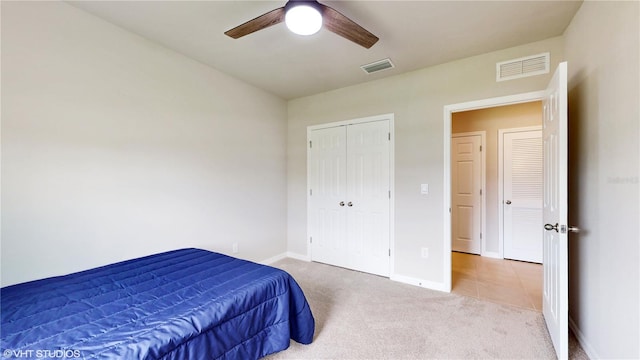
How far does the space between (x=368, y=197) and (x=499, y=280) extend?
70.3 inches

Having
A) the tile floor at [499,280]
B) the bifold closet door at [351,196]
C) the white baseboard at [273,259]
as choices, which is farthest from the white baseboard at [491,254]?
the white baseboard at [273,259]

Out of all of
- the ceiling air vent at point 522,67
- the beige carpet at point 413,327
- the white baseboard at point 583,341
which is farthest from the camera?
the ceiling air vent at point 522,67

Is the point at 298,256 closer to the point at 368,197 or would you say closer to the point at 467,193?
the point at 368,197

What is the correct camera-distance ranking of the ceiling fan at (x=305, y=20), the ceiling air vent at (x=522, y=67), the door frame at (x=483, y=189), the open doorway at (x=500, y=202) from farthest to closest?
the door frame at (x=483, y=189) → the open doorway at (x=500, y=202) → the ceiling air vent at (x=522, y=67) → the ceiling fan at (x=305, y=20)

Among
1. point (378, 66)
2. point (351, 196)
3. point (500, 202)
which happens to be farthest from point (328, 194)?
point (500, 202)

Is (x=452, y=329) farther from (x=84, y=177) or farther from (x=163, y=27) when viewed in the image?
(x=163, y=27)

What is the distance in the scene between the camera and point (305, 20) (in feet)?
5.22

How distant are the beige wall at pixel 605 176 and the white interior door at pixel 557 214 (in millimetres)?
175

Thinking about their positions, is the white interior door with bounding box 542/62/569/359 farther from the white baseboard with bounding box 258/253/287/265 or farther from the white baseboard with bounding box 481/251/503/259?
the white baseboard with bounding box 258/253/287/265

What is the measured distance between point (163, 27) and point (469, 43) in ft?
8.78

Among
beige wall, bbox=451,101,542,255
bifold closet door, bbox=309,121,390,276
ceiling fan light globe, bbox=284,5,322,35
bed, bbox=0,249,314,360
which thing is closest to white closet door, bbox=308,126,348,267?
bifold closet door, bbox=309,121,390,276

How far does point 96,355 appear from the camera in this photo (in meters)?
0.96

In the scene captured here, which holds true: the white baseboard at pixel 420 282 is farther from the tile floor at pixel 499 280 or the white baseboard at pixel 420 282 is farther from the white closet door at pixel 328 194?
the white closet door at pixel 328 194

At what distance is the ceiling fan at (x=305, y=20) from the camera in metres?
1.54
